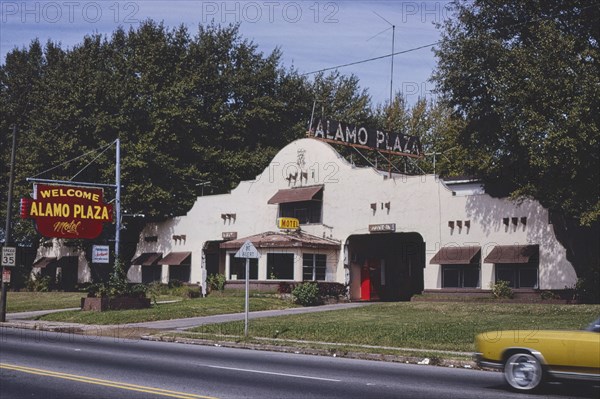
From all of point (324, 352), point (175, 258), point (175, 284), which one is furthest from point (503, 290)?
point (175, 258)

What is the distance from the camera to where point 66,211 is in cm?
4081

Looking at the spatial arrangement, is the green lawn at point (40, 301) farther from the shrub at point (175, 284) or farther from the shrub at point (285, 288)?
the shrub at point (285, 288)

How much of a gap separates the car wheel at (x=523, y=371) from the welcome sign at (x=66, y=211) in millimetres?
30716

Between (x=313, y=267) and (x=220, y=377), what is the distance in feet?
94.3

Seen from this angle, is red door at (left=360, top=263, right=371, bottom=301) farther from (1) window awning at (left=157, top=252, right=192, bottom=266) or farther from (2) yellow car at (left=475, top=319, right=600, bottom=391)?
(2) yellow car at (left=475, top=319, right=600, bottom=391)

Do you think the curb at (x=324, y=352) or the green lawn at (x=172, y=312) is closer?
the curb at (x=324, y=352)

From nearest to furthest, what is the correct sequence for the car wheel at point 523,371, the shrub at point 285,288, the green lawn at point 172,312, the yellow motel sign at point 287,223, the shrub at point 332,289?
the car wheel at point 523,371
the green lawn at point 172,312
the shrub at point 285,288
the shrub at point 332,289
the yellow motel sign at point 287,223

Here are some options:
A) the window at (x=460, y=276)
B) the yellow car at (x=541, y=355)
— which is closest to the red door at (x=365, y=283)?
the window at (x=460, y=276)

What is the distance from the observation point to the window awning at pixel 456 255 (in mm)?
38494

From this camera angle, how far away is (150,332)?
2789cm

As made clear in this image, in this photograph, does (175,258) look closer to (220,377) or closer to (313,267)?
(313,267)

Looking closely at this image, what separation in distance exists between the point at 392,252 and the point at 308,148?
7882 mm

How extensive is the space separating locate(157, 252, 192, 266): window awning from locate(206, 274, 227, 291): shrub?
3451mm

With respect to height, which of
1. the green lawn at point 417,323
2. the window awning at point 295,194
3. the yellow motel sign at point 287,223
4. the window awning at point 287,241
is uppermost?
the window awning at point 295,194
